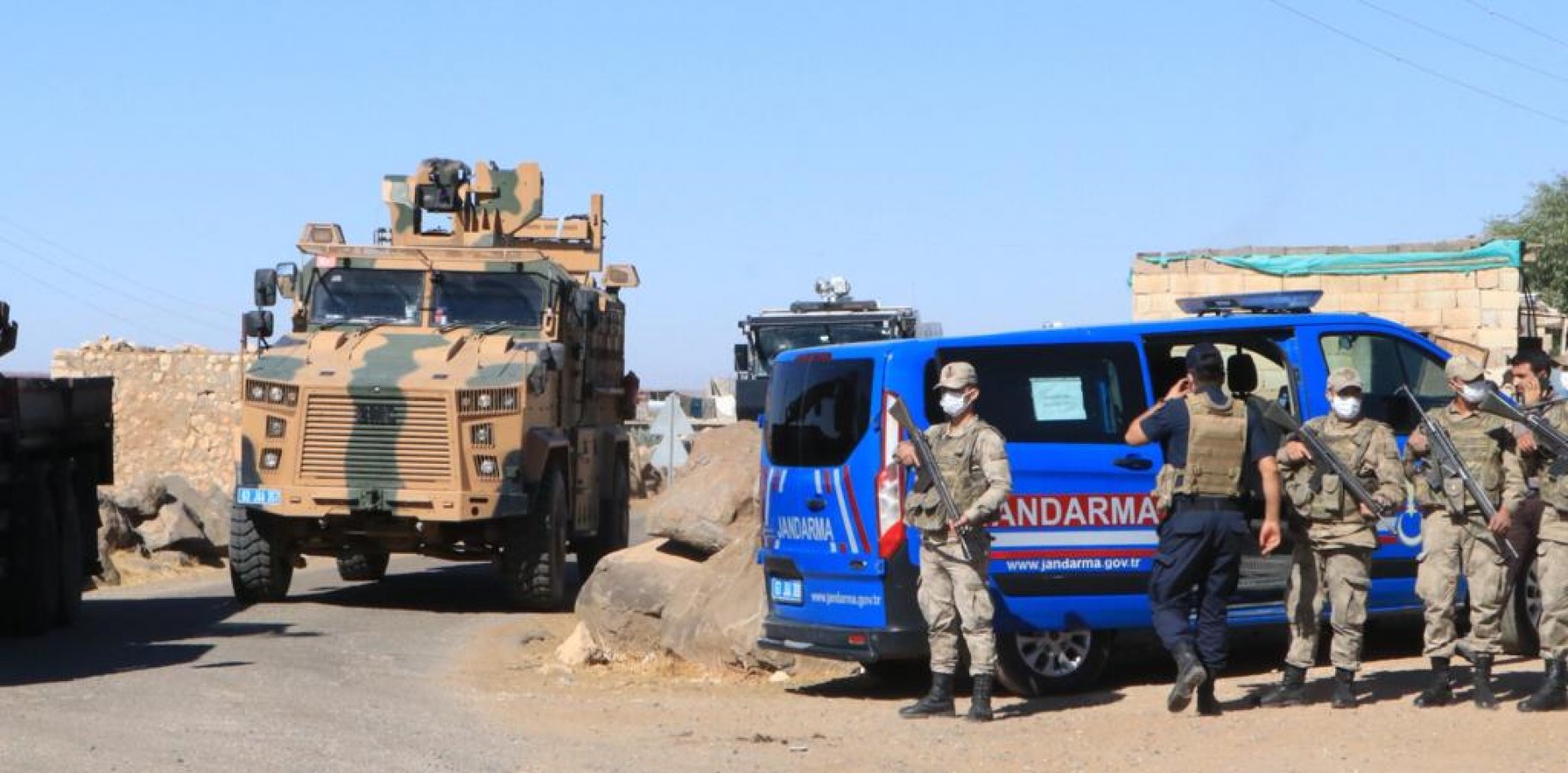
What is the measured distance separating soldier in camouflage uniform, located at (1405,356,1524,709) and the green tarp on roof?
1183cm

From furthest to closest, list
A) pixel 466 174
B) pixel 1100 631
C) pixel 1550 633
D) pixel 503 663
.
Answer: pixel 466 174, pixel 503 663, pixel 1100 631, pixel 1550 633

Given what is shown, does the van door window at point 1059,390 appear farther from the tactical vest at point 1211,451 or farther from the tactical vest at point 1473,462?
the tactical vest at point 1473,462

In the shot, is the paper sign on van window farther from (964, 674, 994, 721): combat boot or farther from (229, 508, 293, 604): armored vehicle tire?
(229, 508, 293, 604): armored vehicle tire

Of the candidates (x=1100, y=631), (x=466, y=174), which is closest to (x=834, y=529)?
(x=1100, y=631)

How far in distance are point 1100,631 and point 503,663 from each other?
4.70 metres

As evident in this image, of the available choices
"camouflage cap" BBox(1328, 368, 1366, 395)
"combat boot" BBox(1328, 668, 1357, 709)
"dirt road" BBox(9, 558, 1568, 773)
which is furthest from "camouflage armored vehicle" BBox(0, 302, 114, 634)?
"combat boot" BBox(1328, 668, 1357, 709)

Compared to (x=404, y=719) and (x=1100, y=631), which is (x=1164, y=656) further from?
(x=404, y=719)

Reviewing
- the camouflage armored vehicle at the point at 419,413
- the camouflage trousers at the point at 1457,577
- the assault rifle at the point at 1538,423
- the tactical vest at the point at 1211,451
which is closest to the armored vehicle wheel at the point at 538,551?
the camouflage armored vehicle at the point at 419,413

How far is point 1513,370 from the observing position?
1109 centimetres

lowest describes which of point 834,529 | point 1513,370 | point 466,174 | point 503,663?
point 503,663

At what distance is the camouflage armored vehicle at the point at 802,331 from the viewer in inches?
1121

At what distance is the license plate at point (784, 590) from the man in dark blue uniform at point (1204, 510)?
2.02 meters

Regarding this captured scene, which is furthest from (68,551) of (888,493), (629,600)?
(888,493)

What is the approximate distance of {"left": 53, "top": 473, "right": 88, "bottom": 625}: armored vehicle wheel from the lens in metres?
15.9
